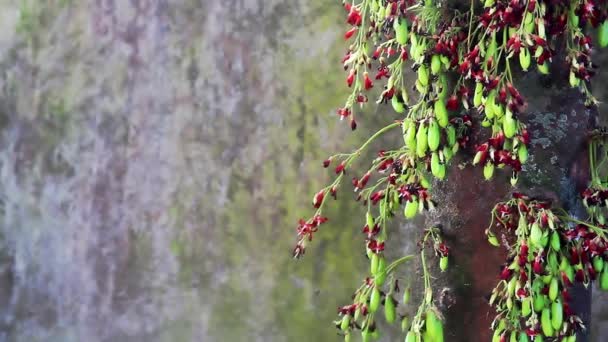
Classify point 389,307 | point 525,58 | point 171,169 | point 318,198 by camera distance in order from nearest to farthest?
point 525,58 < point 389,307 < point 318,198 < point 171,169

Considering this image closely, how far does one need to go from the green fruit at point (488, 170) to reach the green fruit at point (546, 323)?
0.34m

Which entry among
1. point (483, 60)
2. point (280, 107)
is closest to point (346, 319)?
point (483, 60)

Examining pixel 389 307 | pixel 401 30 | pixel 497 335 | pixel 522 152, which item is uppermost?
pixel 401 30

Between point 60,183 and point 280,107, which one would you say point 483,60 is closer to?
point 280,107

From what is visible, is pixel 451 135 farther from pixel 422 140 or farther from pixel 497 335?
pixel 497 335

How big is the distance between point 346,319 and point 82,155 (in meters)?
1.96

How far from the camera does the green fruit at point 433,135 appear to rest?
1560mm

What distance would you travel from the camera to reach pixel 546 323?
1.51 meters

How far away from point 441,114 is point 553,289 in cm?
48

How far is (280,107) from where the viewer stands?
10.3 feet

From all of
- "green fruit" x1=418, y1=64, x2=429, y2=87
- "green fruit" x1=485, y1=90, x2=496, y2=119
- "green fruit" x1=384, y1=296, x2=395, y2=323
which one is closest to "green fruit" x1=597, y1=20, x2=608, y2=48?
"green fruit" x1=485, y1=90, x2=496, y2=119

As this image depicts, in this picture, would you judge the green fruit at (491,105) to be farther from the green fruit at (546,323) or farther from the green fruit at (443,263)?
the green fruit at (546,323)

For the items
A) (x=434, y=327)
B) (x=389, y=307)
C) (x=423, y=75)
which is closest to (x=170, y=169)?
(x=389, y=307)

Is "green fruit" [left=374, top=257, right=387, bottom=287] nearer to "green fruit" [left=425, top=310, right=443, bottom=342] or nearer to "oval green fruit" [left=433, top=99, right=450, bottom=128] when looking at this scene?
"green fruit" [left=425, top=310, right=443, bottom=342]
